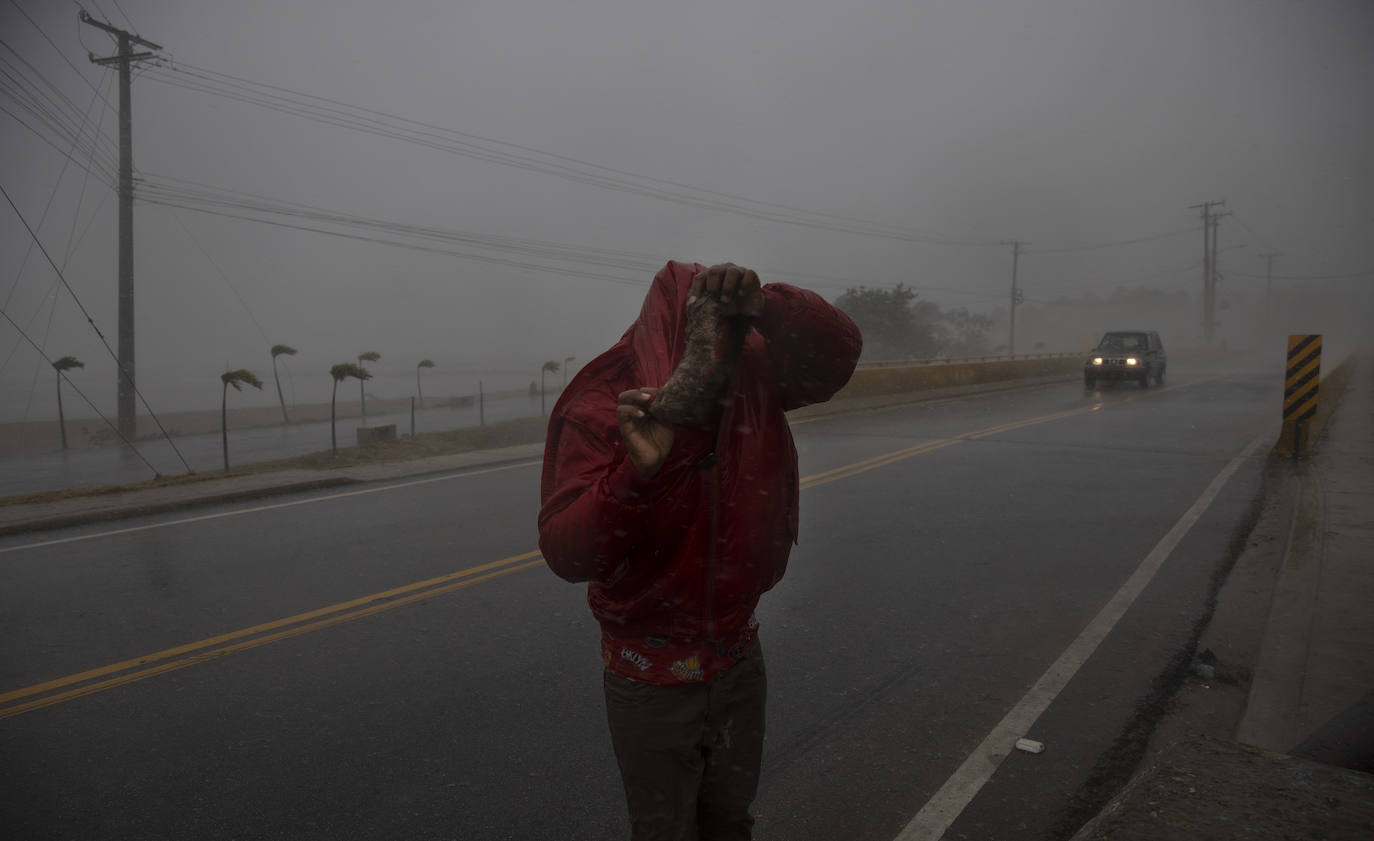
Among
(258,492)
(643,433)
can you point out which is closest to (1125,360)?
(258,492)

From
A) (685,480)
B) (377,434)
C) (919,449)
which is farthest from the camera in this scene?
(377,434)

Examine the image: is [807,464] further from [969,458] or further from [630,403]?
[630,403]

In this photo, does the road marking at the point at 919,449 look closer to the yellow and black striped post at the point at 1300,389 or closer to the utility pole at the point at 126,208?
the yellow and black striped post at the point at 1300,389

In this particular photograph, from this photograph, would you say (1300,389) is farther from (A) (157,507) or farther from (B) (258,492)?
(A) (157,507)

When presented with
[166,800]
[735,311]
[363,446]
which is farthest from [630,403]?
[363,446]

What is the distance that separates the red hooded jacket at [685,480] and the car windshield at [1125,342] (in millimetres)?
28332

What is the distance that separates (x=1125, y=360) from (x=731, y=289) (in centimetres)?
2769

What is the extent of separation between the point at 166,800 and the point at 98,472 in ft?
52.6

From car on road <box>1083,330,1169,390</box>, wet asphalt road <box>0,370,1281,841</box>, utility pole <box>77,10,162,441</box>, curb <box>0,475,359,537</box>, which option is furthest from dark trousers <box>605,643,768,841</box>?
car on road <box>1083,330,1169,390</box>

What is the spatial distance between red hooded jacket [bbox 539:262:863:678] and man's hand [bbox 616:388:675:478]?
0.08m

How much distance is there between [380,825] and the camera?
3033 mm

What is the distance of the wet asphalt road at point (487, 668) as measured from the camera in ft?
10.4

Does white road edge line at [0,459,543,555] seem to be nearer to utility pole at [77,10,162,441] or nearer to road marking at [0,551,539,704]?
road marking at [0,551,539,704]

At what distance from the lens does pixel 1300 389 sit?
11.4m
